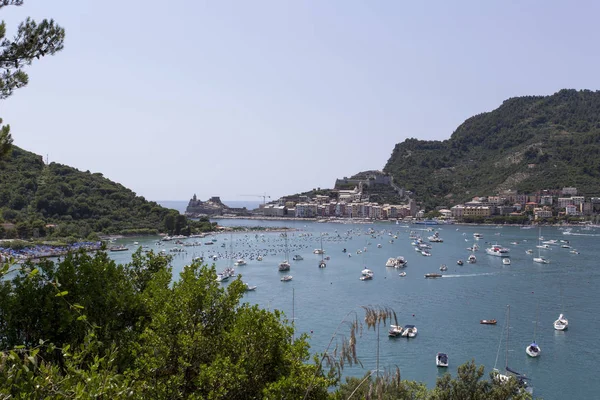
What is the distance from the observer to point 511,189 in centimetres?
8075

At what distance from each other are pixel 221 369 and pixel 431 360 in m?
12.5

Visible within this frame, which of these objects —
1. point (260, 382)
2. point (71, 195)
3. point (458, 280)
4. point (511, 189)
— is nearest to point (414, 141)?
point (511, 189)

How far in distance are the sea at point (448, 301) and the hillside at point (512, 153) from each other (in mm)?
33069

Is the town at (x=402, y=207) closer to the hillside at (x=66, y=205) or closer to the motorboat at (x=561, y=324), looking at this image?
the hillside at (x=66, y=205)

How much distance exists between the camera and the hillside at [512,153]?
264 feet

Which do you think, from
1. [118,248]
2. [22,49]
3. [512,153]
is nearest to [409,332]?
[22,49]

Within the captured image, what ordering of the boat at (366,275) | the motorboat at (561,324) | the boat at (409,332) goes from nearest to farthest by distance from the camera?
the boat at (409,332), the motorboat at (561,324), the boat at (366,275)

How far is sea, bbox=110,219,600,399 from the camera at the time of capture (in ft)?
50.4

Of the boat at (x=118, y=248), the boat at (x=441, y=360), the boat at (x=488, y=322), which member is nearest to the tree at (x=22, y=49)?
the boat at (x=441, y=360)

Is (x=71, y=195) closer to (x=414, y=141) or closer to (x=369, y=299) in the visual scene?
(x=369, y=299)

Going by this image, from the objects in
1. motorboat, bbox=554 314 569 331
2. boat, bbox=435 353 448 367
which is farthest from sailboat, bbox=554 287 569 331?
boat, bbox=435 353 448 367

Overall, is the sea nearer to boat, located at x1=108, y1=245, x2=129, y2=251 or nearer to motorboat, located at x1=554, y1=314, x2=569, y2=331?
motorboat, located at x1=554, y1=314, x2=569, y2=331

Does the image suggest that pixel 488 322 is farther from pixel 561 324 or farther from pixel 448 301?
pixel 448 301

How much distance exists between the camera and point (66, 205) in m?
51.6
